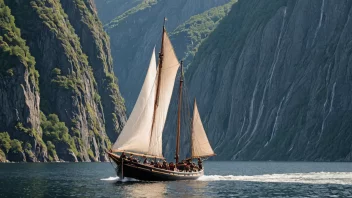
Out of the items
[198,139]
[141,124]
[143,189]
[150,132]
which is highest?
[141,124]

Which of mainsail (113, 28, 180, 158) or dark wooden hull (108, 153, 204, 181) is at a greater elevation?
mainsail (113, 28, 180, 158)

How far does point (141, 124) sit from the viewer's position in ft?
403

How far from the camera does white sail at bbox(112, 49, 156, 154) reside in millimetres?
119750

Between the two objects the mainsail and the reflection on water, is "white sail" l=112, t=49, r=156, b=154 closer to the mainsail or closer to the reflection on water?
the mainsail

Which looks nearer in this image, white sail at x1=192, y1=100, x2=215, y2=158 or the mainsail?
the mainsail

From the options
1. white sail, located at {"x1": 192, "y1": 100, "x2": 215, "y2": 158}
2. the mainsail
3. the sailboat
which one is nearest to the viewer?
the mainsail

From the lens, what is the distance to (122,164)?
121312mm

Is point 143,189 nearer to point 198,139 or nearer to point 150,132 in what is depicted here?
point 150,132

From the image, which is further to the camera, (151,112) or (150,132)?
(151,112)

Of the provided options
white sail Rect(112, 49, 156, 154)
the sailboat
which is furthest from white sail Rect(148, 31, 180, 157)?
white sail Rect(112, 49, 156, 154)

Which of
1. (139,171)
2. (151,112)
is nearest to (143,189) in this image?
(139,171)

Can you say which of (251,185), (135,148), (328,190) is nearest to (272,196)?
(328,190)

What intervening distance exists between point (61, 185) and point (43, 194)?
19286mm

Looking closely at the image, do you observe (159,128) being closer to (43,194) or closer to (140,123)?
(140,123)
